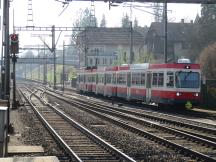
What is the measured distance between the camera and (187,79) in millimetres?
30922

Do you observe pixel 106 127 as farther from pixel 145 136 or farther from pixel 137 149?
pixel 137 149

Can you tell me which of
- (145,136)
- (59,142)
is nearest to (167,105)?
(145,136)

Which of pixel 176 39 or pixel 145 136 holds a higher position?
pixel 176 39

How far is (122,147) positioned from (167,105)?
17.7m

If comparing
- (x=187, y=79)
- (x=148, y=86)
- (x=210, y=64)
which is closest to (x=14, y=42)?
(x=187, y=79)

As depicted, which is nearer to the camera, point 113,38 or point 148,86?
point 148,86

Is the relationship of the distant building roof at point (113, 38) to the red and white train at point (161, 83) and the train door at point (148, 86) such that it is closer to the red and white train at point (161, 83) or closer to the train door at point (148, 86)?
the red and white train at point (161, 83)

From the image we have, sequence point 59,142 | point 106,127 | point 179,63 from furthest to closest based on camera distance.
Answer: point 179,63, point 106,127, point 59,142

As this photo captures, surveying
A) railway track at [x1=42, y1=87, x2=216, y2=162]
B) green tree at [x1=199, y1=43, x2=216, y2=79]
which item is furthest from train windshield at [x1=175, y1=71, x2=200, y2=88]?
A: green tree at [x1=199, y1=43, x2=216, y2=79]

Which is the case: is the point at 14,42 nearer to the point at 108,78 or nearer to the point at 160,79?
the point at 160,79

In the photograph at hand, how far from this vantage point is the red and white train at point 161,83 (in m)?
30.7

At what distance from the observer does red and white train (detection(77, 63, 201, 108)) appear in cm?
3067

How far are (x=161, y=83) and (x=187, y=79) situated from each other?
1.75 meters

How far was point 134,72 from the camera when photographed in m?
38.8
